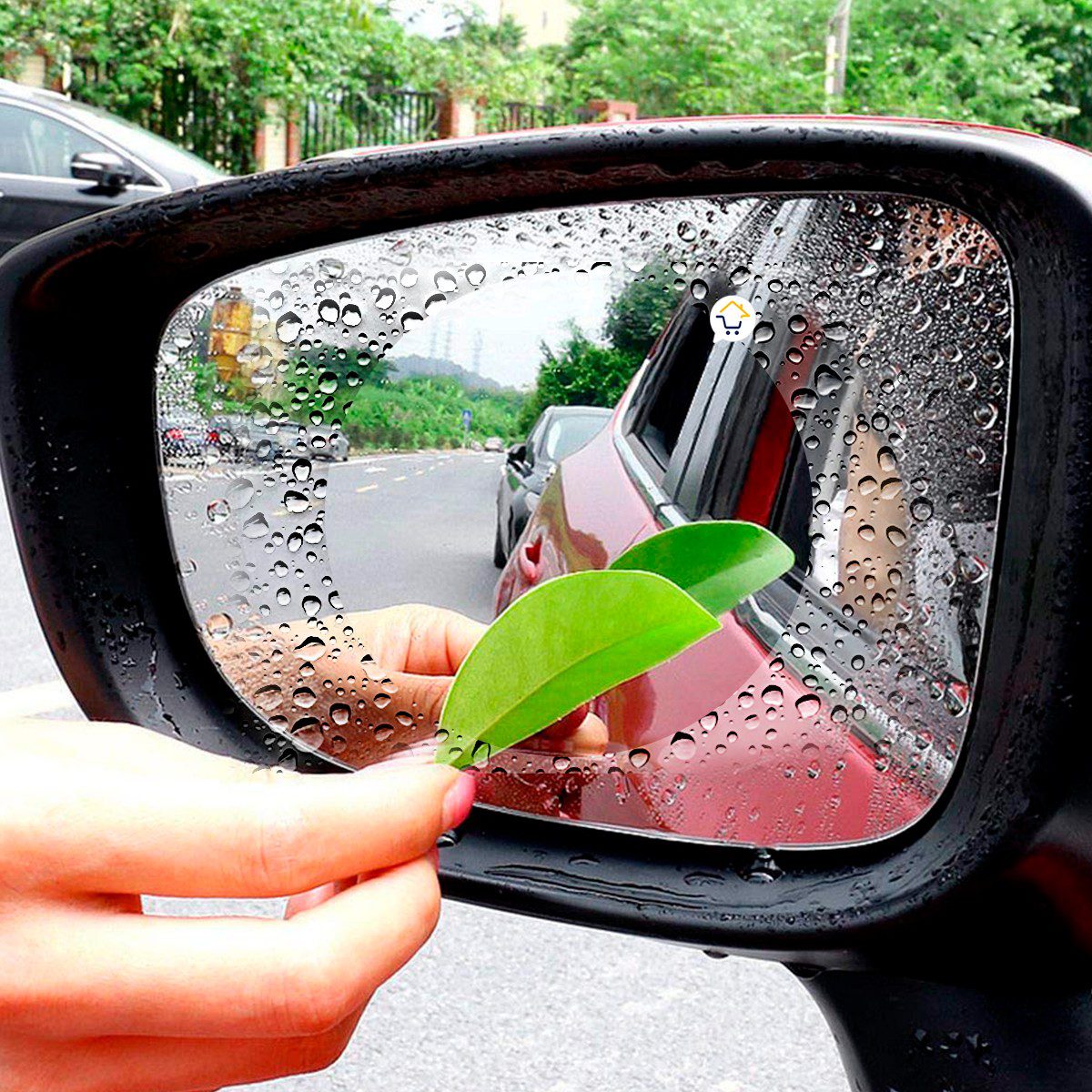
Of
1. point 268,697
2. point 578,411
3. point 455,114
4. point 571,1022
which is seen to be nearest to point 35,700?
point 571,1022

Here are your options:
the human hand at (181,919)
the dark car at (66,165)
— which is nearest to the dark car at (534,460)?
the human hand at (181,919)

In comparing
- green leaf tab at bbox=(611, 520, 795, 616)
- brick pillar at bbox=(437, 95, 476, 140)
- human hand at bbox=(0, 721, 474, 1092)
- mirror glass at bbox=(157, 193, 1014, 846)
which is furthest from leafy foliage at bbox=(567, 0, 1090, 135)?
human hand at bbox=(0, 721, 474, 1092)

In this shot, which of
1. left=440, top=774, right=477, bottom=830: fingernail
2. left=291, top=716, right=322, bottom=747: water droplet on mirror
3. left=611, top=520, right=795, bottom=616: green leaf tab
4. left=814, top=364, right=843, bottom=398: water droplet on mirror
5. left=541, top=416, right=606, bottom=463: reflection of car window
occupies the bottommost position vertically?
left=291, top=716, right=322, bottom=747: water droplet on mirror

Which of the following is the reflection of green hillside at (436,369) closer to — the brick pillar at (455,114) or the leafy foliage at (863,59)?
the brick pillar at (455,114)

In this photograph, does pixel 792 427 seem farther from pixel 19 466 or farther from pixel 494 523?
pixel 19 466

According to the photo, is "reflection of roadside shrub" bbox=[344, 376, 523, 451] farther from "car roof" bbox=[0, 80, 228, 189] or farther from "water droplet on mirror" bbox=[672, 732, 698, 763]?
"car roof" bbox=[0, 80, 228, 189]

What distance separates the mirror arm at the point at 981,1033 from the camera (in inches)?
27.1

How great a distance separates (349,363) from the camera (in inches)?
30.3

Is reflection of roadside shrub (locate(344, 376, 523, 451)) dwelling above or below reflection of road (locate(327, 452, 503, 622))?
above

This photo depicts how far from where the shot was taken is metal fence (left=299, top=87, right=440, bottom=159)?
1630cm

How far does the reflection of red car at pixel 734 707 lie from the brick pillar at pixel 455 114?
17.0m

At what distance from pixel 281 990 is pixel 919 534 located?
0.37 meters

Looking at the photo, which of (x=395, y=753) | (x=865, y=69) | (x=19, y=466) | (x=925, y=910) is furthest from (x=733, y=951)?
(x=865, y=69)

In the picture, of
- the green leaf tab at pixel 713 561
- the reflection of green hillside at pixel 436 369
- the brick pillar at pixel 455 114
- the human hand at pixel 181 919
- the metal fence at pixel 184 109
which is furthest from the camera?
the brick pillar at pixel 455 114
